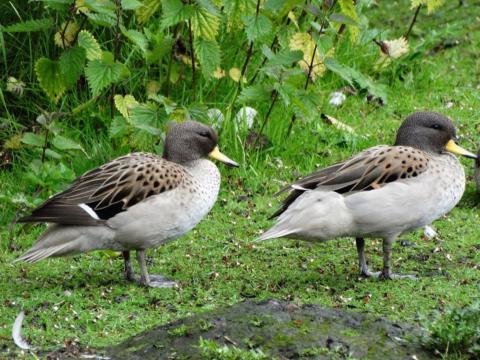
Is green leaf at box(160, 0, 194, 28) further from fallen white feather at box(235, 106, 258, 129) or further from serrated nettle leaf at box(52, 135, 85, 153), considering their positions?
fallen white feather at box(235, 106, 258, 129)

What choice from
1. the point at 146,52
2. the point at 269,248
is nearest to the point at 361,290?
the point at 269,248

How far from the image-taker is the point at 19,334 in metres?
5.19

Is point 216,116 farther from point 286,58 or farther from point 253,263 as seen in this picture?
point 253,263

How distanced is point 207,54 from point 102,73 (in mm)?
834

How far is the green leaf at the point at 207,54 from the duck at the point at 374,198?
1599mm

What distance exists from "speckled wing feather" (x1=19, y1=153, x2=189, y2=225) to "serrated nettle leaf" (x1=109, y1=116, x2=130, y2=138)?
49.0 inches

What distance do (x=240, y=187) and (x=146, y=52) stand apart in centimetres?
133

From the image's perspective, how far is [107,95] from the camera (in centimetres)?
853

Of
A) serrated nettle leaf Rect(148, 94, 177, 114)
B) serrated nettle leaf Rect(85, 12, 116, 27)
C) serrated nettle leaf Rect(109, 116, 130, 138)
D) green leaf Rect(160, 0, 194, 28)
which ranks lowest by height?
serrated nettle leaf Rect(109, 116, 130, 138)

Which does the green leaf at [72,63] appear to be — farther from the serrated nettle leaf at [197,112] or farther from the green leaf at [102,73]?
the serrated nettle leaf at [197,112]

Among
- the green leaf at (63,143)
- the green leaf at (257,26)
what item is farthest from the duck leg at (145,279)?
the green leaf at (257,26)

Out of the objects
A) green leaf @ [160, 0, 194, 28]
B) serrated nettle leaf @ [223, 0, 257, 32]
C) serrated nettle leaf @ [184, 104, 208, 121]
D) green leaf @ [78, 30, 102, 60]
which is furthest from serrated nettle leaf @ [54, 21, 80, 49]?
serrated nettle leaf @ [223, 0, 257, 32]

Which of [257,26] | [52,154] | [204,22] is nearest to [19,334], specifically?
[52,154]

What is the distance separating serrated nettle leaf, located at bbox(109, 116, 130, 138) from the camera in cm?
743
